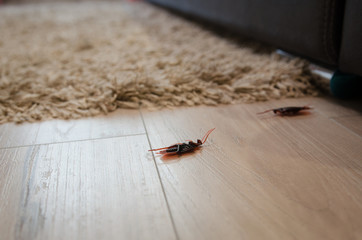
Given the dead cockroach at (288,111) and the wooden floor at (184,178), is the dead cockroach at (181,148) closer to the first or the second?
the wooden floor at (184,178)

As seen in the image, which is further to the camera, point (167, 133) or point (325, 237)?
point (167, 133)

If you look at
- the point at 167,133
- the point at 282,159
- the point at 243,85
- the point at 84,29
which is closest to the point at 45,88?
the point at 167,133

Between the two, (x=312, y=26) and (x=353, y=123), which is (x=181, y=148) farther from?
(x=312, y=26)

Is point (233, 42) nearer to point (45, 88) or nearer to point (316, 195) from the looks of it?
point (45, 88)

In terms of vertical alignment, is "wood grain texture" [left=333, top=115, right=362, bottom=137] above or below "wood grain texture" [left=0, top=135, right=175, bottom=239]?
below

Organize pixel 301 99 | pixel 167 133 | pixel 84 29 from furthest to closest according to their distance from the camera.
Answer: pixel 84 29, pixel 301 99, pixel 167 133

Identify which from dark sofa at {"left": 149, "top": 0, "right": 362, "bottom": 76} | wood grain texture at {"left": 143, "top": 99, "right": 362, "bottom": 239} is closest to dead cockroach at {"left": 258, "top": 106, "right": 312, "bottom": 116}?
wood grain texture at {"left": 143, "top": 99, "right": 362, "bottom": 239}

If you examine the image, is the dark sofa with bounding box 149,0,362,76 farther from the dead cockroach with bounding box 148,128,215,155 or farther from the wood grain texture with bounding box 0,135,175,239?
the wood grain texture with bounding box 0,135,175,239
